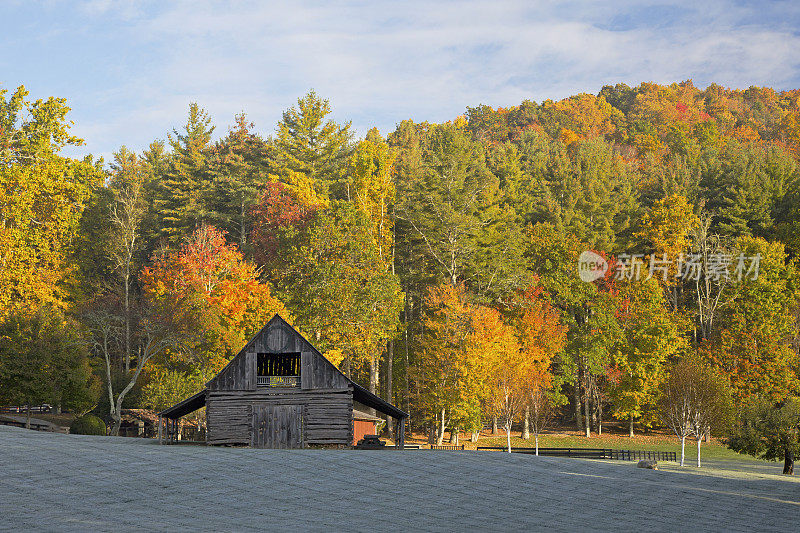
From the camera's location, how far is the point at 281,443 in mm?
40344

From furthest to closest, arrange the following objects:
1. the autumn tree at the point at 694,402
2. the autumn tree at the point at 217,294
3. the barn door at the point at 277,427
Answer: the autumn tree at the point at 217,294 < the autumn tree at the point at 694,402 < the barn door at the point at 277,427

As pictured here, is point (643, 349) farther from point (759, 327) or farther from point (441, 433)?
point (441, 433)

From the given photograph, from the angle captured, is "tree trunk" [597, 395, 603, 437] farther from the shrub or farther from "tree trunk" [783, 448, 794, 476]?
the shrub

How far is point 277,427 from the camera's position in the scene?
40.5m

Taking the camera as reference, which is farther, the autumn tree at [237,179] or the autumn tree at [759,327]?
the autumn tree at [237,179]

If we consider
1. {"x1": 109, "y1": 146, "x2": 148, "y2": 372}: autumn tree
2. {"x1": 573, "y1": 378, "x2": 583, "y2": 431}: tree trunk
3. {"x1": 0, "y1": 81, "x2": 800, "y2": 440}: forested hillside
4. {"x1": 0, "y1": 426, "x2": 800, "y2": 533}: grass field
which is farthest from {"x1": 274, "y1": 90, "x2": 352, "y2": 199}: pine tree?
{"x1": 0, "y1": 426, "x2": 800, "y2": 533}: grass field

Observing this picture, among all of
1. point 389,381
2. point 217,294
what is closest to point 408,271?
point 389,381

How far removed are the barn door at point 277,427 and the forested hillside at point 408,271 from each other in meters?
11.4

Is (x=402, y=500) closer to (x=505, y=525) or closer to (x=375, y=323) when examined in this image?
(x=505, y=525)

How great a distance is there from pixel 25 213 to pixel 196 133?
2948cm

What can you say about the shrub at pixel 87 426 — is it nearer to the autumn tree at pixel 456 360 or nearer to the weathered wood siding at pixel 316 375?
the weathered wood siding at pixel 316 375

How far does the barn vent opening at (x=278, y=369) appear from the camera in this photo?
40.9 meters

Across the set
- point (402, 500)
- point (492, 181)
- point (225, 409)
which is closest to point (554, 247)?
point (492, 181)

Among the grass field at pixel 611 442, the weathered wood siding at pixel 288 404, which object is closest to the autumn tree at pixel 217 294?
the weathered wood siding at pixel 288 404
